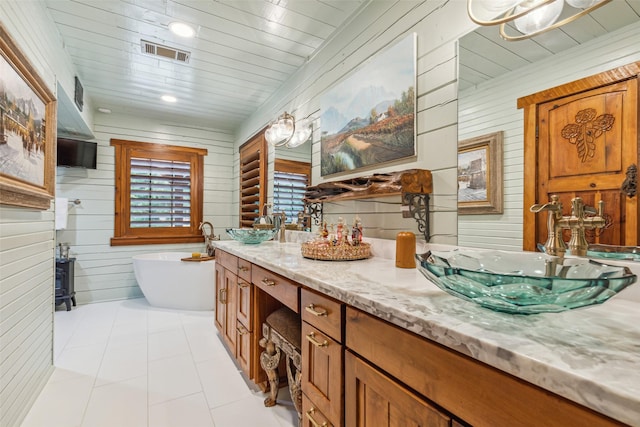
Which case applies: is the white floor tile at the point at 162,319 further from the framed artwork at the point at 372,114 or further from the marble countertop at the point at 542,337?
the marble countertop at the point at 542,337

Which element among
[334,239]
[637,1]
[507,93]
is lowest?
[334,239]

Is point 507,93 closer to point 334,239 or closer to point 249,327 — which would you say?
point 334,239

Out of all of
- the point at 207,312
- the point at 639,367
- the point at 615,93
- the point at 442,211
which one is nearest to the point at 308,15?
the point at 442,211

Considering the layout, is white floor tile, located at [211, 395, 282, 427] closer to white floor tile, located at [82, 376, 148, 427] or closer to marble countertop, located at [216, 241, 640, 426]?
white floor tile, located at [82, 376, 148, 427]

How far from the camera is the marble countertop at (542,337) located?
0.43m

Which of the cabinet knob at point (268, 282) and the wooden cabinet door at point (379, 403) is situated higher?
the cabinet knob at point (268, 282)

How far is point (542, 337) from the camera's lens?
583 mm

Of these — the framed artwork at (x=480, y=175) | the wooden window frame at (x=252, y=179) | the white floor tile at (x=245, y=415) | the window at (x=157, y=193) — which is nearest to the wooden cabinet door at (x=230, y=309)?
the white floor tile at (x=245, y=415)

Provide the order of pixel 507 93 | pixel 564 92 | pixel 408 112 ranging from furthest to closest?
pixel 408 112 < pixel 507 93 < pixel 564 92

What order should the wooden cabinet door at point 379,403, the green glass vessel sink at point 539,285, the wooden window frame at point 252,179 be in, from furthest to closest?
the wooden window frame at point 252,179 → the wooden cabinet door at point 379,403 → the green glass vessel sink at point 539,285

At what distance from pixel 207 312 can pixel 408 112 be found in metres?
3.06

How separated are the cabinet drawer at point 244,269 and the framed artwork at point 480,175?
1.24 m

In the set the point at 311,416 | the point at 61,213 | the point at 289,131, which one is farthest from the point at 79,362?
the point at 289,131

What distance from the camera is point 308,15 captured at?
79.7 inches
